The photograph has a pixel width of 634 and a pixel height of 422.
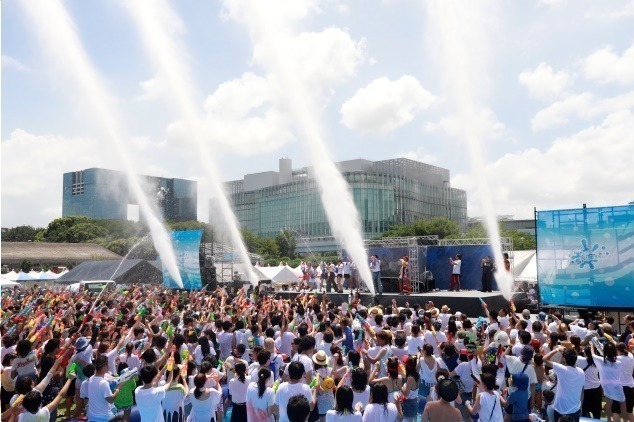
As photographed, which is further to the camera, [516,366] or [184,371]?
Result: [516,366]

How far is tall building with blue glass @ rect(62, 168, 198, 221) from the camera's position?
160375mm

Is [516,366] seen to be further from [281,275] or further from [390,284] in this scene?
[281,275]

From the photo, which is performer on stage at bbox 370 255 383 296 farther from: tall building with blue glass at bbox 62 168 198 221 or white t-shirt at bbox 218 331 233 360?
tall building with blue glass at bbox 62 168 198 221

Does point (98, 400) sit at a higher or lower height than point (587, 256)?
lower

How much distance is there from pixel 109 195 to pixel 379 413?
176 meters

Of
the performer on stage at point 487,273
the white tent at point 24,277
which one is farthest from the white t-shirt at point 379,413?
the white tent at point 24,277

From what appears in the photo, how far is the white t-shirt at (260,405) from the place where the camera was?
22.9 feet

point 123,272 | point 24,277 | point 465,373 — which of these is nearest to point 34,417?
point 465,373

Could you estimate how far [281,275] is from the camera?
35.0 m

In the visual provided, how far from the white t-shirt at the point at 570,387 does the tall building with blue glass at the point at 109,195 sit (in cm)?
15572

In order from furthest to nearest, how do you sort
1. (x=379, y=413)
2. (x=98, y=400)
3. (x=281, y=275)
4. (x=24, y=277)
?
(x=24, y=277)
(x=281, y=275)
(x=98, y=400)
(x=379, y=413)

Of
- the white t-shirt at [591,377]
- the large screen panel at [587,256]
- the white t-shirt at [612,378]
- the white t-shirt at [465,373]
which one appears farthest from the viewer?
the large screen panel at [587,256]

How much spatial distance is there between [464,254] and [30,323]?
23352 millimetres

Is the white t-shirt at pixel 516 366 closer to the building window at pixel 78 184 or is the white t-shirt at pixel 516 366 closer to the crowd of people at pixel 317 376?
the crowd of people at pixel 317 376
